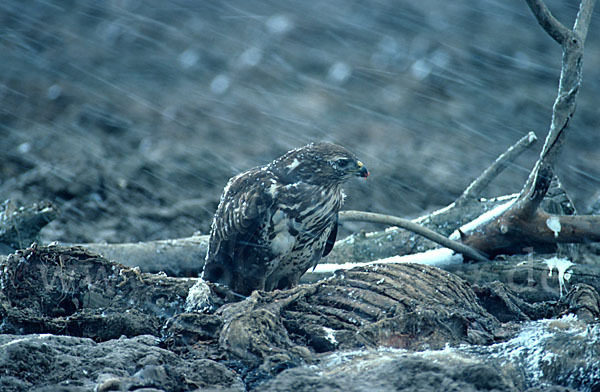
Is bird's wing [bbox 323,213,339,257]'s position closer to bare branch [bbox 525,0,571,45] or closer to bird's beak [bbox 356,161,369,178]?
bird's beak [bbox 356,161,369,178]

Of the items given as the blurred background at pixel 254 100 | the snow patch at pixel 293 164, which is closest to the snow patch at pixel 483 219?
the snow patch at pixel 293 164

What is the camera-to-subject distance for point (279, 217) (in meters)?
3.78

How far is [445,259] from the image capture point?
4230mm

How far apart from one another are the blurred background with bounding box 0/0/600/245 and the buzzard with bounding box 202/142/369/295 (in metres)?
3.07

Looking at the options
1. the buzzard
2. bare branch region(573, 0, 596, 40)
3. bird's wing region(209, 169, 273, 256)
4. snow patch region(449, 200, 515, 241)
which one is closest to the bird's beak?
the buzzard

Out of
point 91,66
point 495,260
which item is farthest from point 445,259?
point 91,66

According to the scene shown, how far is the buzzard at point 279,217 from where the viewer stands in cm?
379

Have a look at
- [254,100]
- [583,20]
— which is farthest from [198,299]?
[254,100]

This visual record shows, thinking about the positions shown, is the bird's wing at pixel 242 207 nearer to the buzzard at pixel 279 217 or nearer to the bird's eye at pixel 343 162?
the buzzard at pixel 279 217

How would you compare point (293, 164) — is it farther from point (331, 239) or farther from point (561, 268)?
point (561, 268)

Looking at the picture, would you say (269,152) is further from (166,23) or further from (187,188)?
(166,23)

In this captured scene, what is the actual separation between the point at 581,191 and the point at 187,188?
4116 mm

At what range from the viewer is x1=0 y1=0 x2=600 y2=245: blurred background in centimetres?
773

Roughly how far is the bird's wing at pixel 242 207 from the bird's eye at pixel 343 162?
38 cm
